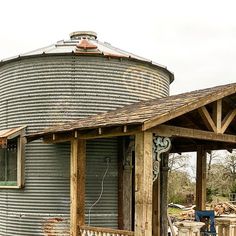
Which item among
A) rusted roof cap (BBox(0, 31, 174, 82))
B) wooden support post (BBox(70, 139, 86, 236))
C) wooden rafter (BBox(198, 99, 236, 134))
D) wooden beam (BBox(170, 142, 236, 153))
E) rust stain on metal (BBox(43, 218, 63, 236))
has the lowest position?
rust stain on metal (BBox(43, 218, 63, 236))

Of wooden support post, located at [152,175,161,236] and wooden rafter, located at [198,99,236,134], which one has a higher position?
wooden rafter, located at [198,99,236,134]

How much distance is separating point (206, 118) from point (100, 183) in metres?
3.83

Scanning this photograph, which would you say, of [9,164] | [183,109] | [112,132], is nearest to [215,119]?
[183,109]

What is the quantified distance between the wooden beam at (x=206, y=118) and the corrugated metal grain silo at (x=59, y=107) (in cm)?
322

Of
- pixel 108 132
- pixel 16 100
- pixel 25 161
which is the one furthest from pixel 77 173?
pixel 16 100

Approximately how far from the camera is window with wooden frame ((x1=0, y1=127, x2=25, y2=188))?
12928 mm

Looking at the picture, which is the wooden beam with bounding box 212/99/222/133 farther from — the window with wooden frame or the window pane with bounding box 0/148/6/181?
the window pane with bounding box 0/148/6/181

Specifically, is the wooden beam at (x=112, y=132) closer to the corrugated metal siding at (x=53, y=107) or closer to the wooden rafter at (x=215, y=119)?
the wooden rafter at (x=215, y=119)

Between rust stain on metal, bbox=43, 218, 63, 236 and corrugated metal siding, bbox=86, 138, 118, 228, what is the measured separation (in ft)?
2.71

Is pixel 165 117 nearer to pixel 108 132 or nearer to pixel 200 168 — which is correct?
pixel 108 132

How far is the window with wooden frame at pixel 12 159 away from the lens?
12.9m

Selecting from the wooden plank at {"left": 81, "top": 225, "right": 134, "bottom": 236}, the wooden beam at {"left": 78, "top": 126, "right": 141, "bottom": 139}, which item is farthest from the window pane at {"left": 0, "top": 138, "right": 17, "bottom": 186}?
the wooden plank at {"left": 81, "top": 225, "right": 134, "bottom": 236}

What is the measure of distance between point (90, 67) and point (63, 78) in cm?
79

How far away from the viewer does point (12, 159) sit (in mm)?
13492
